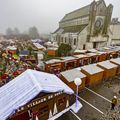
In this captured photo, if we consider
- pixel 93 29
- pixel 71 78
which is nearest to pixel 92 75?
pixel 71 78

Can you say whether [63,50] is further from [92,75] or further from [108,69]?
[92,75]

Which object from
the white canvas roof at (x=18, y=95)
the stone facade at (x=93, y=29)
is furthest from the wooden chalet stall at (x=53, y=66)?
the stone facade at (x=93, y=29)

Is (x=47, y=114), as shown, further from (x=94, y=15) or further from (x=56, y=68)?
(x=94, y=15)

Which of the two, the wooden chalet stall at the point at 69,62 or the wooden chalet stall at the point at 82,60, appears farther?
the wooden chalet stall at the point at 82,60

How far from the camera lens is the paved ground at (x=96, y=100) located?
10.9m

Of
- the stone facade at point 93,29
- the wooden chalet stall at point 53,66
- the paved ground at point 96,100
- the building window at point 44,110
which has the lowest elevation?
the paved ground at point 96,100

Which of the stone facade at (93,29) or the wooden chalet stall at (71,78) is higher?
the stone facade at (93,29)

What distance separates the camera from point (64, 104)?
1140 centimetres

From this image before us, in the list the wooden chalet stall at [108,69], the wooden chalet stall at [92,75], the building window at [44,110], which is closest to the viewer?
the building window at [44,110]

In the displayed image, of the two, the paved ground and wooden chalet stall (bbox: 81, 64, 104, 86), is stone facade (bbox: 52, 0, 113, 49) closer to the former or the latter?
wooden chalet stall (bbox: 81, 64, 104, 86)

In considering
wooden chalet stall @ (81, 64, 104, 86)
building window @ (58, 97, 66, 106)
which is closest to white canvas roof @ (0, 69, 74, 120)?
building window @ (58, 97, 66, 106)

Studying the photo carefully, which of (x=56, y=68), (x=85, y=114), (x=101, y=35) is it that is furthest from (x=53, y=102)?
(x=101, y=35)

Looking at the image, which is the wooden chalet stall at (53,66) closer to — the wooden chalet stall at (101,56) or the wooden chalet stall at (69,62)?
the wooden chalet stall at (69,62)

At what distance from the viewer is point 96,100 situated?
1328 cm
